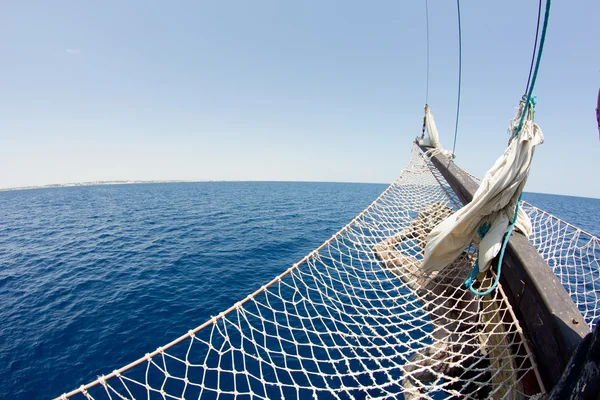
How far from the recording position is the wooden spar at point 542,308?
6.84ft

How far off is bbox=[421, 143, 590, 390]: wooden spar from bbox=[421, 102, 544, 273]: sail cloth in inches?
9.5

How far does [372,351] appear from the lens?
23.2ft

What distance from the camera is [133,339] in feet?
25.8

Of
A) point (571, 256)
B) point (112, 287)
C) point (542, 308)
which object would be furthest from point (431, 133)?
point (112, 287)

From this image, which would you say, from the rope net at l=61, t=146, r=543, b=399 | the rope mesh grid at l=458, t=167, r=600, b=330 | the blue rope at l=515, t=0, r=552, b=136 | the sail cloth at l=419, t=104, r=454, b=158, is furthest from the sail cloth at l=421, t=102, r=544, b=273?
the sail cloth at l=419, t=104, r=454, b=158

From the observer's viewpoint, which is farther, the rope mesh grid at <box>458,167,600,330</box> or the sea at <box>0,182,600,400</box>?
the sea at <box>0,182,600,400</box>

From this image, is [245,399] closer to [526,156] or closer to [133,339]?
[133,339]

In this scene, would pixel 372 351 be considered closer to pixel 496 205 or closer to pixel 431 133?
pixel 496 205

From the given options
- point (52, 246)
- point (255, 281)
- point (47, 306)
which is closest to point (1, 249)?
point (52, 246)

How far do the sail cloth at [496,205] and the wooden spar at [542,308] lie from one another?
241 millimetres

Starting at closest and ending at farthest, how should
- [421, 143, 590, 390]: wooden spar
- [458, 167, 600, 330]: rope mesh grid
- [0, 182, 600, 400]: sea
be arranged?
[421, 143, 590, 390]: wooden spar → [458, 167, 600, 330]: rope mesh grid → [0, 182, 600, 400]: sea

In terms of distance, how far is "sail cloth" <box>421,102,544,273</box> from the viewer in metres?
2.88

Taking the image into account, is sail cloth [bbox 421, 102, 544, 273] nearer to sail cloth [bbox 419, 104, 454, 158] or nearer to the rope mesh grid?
the rope mesh grid

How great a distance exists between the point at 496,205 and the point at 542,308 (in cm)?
126
